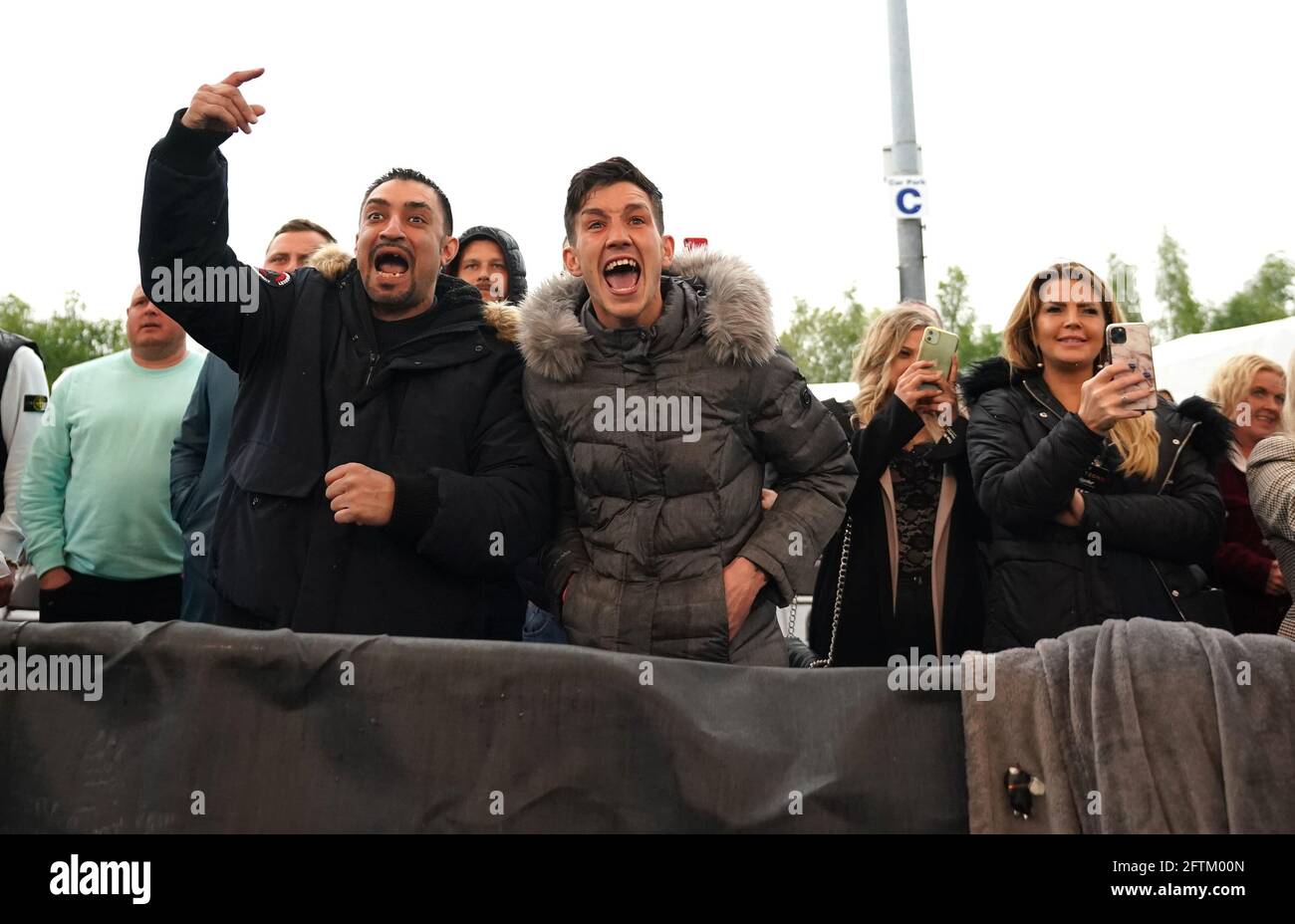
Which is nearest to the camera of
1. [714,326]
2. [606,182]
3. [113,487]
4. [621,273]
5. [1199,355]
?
[714,326]

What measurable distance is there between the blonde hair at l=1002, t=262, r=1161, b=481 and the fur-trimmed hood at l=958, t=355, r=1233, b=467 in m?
0.04

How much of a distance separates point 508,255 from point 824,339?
1476 inches

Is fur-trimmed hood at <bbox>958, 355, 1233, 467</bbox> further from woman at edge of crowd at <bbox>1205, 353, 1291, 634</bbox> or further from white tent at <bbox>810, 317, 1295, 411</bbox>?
white tent at <bbox>810, 317, 1295, 411</bbox>

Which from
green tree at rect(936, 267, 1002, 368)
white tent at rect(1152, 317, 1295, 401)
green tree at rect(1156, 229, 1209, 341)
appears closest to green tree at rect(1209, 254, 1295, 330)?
green tree at rect(1156, 229, 1209, 341)

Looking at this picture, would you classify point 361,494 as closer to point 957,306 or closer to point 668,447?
point 668,447

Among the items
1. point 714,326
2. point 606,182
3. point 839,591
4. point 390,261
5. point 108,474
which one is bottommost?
point 839,591

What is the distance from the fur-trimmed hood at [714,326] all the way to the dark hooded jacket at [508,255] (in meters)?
1.69

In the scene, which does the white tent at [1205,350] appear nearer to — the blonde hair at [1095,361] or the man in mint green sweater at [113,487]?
the blonde hair at [1095,361]

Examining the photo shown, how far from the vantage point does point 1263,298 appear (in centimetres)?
5044

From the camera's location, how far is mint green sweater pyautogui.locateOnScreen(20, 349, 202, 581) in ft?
16.3

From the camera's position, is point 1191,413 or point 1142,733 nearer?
point 1142,733

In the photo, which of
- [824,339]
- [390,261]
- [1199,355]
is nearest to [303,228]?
[390,261]

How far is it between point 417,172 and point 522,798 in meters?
2.34
